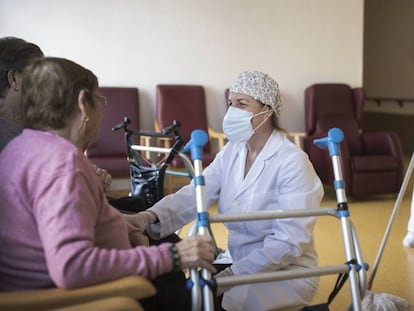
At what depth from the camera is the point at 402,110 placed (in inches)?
328

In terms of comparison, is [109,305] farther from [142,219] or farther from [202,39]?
[202,39]

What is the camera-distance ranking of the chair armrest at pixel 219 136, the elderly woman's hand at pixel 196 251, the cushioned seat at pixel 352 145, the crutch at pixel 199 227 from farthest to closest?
the chair armrest at pixel 219 136
the cushioned seat at pixel 352 145
the crutch at pixel 199 227
the elderly woman's hand at pixel 196 251

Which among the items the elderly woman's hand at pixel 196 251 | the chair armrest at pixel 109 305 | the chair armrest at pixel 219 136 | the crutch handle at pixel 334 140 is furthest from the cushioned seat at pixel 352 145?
the chair armrest at pixel 109 305

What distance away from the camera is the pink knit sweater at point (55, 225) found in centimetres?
101

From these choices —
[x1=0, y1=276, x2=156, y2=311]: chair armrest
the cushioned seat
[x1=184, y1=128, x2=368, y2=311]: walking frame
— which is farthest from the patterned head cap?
the cushioned seat

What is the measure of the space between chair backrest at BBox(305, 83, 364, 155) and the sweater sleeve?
15.3 feet

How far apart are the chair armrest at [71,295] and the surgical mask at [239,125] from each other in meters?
0.98

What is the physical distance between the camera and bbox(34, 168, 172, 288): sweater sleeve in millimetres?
1002

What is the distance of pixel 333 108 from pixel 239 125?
4.02 metres

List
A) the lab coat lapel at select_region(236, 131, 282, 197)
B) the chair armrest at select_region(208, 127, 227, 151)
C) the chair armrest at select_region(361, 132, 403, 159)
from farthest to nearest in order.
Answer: the chair armrest at select_region(208, 127, 227, 151), the chair armrest at select_region(361, 132, 403, 159), the lab coat lapel at select_region(236, 131, 282, 197)

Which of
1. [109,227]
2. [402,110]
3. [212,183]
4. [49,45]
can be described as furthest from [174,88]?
[402,110]

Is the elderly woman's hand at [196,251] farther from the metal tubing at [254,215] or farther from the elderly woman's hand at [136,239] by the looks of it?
the elderly woman's hand at [136,239]

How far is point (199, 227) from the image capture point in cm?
140

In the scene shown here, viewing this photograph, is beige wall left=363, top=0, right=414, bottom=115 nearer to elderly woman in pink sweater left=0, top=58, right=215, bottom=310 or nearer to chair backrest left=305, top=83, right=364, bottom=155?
chair backrest left=305, top=83, right=364, bottom=155
